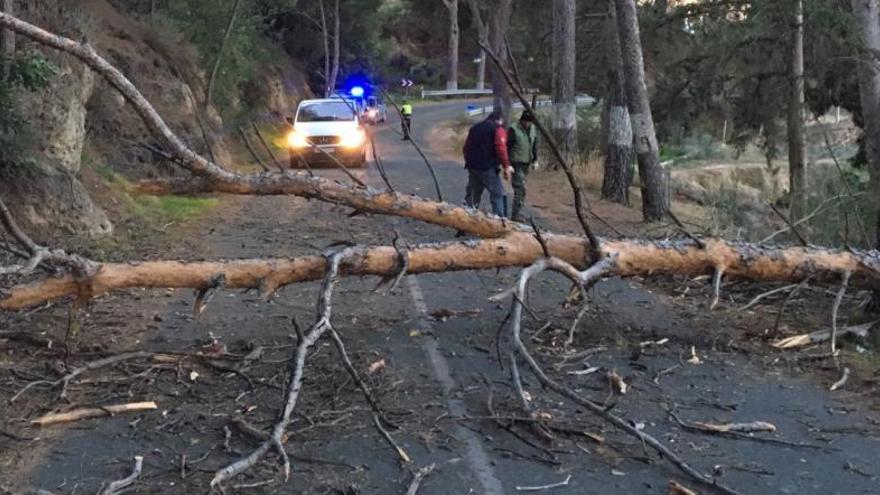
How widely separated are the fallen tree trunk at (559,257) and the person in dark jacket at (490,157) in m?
5.43

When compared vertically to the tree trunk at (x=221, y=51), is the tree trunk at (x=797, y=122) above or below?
below

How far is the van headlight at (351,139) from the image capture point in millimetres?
25156

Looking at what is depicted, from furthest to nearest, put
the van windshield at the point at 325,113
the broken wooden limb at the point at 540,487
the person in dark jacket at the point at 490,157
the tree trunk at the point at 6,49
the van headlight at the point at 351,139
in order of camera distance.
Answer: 1. the van windshield at the point at 325,113
2. the van headlight at the point at 351,139
3. the person in dark jacket at the point at 490,157
4. the tree trunk at the point at 6,49
5. the broken wooden limb at the point at 540,487

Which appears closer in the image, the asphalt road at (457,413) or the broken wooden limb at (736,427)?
the asphalt road at (457,413)

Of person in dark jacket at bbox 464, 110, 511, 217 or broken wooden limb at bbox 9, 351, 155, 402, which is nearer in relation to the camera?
broken wooden limb at bbox 9, 351, 155, 402

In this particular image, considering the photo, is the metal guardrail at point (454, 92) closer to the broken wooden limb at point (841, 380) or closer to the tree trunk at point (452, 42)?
the tree trunk at point (452, 42)

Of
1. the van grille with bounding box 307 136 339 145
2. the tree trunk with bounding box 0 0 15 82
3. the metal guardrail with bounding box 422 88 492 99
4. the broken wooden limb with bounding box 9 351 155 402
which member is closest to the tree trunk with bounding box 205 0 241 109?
the van grille with bounding box 307 136 339 145

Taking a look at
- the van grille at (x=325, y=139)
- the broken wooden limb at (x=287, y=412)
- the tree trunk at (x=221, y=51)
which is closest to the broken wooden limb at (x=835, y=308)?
the broken wooden limb at (x=287, y=412)

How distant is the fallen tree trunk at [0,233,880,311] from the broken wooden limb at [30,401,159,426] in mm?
1108

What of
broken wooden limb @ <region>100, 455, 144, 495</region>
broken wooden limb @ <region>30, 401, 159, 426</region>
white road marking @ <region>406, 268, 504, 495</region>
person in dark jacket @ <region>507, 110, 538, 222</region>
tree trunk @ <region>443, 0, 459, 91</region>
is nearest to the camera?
broken wooden limb @ <region>100, 455, 144, 495</region>

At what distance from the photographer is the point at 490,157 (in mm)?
13180

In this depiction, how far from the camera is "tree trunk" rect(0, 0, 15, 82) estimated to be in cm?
1045

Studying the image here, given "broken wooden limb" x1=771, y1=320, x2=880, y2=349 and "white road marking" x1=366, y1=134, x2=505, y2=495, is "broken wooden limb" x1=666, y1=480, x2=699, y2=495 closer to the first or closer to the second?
"white road marking" x1=366, y1=134, x2=505, y2=495

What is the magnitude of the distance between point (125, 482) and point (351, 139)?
2097 centimetres
